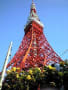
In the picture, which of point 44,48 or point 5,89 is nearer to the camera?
point 5,89

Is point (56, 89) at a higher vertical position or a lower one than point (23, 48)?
lower

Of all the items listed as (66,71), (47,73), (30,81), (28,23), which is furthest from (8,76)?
(28,23)

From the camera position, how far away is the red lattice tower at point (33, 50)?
18.7 metres

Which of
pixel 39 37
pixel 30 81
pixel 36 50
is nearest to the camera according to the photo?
pixel 30 81

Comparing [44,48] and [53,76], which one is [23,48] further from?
[53,76]

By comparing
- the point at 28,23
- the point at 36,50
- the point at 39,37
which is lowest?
the point at 36,50

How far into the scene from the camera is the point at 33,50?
70.2ft

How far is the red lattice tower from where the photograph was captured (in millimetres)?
18723

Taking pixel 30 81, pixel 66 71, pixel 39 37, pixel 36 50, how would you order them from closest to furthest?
1. pixel 66 71
2. pixel 30 81
3. pixel 36 50
4. pixel 39 37

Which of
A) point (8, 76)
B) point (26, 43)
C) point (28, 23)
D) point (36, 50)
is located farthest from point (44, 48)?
point (8, 76)

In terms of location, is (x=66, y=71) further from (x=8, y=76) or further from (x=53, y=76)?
(x=8, y=76)

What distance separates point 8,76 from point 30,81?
180 cm

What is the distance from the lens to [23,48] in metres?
21.8

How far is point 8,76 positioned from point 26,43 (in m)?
10.6
